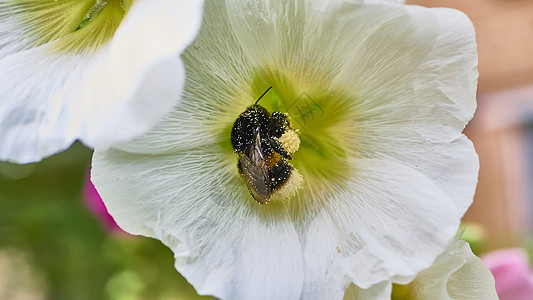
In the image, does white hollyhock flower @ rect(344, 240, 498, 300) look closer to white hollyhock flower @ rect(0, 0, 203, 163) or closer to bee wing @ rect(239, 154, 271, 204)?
bee wing @ rect(239, 154, 271, 204)

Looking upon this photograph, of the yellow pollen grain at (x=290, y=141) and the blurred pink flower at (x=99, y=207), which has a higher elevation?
the yellow pollen grain at (x=290, y=141)

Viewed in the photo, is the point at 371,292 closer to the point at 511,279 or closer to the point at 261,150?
the point at 261,150

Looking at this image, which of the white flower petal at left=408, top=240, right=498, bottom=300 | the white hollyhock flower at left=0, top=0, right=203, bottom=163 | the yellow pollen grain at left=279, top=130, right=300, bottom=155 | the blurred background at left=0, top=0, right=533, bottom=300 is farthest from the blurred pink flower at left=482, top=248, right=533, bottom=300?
the white hollyhock flower at left=0, top=0, right=203, bottom=163

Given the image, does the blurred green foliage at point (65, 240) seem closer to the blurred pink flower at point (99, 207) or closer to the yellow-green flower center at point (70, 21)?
the blurred pink flower at point (99, 207)

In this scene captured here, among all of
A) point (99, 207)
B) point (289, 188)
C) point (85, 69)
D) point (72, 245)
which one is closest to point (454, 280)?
point (289, 188)

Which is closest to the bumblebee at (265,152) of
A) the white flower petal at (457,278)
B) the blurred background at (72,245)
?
the white flower petal at (457,278)

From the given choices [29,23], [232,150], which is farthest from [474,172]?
[29,23]

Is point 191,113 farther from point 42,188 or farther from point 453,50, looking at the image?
point 42,188
